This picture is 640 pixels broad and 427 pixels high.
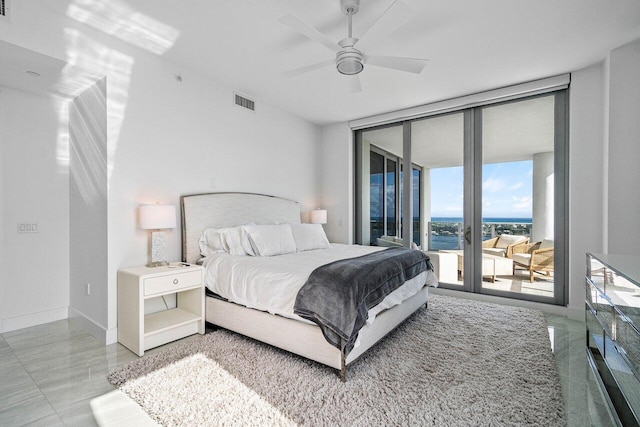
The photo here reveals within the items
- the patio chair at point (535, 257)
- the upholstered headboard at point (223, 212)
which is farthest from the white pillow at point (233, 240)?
the patio chair at point (535, 257)

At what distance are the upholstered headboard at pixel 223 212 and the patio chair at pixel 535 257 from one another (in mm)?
3155

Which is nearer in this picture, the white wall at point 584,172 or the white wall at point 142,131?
the white wall at point 142,131

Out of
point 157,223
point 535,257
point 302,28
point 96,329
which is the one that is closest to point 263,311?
point 157,223

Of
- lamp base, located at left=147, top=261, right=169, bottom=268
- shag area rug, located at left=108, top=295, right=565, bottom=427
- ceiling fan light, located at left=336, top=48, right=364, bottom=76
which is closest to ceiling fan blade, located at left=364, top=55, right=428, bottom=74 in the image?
ceiling fan light, located at left=336, top=48, right=364, bottom=76

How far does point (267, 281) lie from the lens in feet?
8.54

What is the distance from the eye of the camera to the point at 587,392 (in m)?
2.05

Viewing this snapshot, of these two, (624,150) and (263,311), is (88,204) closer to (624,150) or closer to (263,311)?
(263,311)

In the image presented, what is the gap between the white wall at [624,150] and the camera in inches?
116

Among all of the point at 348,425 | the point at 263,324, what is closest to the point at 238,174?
the point at 263,324

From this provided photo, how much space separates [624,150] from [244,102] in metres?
4.23

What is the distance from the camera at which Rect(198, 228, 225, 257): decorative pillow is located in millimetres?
3402

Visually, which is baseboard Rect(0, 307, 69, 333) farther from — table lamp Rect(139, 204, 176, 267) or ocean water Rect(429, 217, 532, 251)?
ocean water Rect(429, 217, 532, 251)

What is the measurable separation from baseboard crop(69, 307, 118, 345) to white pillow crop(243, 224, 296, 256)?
1.48 meters

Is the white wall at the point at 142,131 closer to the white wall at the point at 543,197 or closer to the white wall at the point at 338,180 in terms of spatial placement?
the white wall at the point at 338,180
